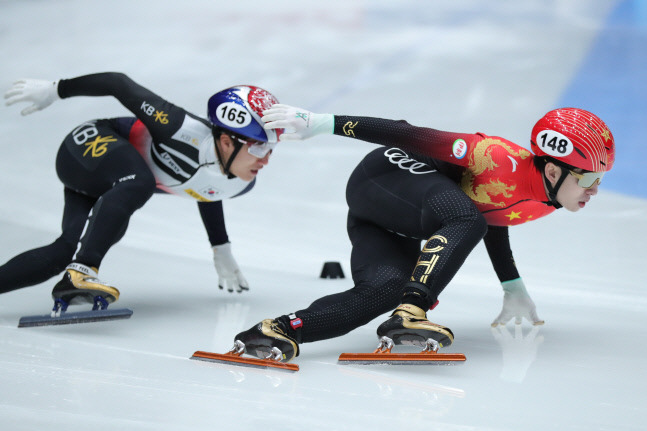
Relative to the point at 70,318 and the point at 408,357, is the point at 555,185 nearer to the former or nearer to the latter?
the point at 408,357

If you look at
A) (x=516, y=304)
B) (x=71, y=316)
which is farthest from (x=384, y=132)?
(x=71, y=316)

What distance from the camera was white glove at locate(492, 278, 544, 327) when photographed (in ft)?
11.9

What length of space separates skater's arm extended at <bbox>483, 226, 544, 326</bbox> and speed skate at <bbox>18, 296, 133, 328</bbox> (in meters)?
1.74

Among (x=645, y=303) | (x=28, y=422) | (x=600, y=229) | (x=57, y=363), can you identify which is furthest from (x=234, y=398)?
(x=600, y=229)

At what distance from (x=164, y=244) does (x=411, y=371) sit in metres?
3.78

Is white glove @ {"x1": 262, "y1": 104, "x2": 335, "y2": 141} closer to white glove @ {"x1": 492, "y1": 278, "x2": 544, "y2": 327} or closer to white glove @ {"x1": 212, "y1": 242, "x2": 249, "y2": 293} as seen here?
white glove @ {"x1": 492, "y1": 278, "x2": 544, "y2": 327}

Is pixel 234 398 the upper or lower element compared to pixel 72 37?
lower

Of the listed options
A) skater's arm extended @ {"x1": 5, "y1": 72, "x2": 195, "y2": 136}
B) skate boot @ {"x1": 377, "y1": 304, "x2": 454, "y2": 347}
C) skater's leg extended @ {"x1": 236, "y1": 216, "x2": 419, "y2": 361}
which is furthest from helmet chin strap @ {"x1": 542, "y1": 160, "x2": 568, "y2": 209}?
skater's arm extended @ {"x1": 5, "y1": 72, "x2": 195, "y2": 136}

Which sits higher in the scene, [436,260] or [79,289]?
[436,260]

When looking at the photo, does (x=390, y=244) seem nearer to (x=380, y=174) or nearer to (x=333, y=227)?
(x=380, y=174)

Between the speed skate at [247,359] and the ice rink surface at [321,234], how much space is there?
0.05 metres

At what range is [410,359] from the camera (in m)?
2.68

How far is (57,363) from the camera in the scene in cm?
272

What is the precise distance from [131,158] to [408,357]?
6.25 feet
